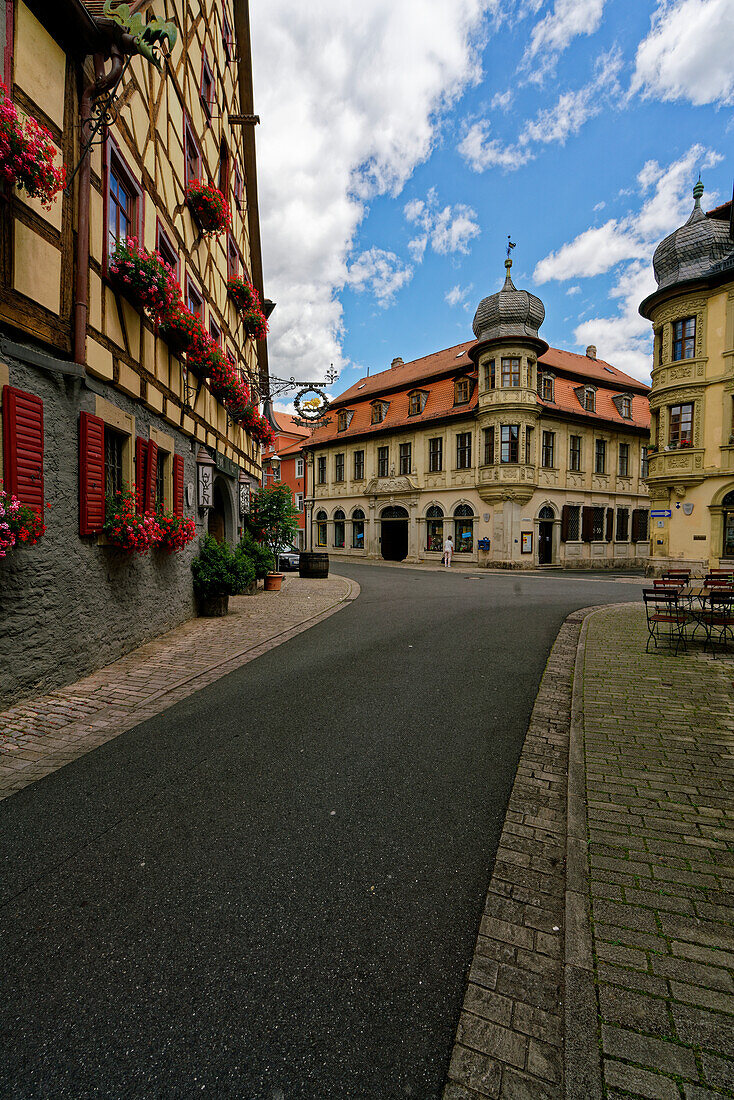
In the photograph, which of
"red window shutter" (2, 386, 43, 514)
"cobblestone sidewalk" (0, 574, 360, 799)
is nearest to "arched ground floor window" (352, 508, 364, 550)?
"cobblestone sidewalk" (0, 574, 360, 799)

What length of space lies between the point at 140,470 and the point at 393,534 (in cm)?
2742

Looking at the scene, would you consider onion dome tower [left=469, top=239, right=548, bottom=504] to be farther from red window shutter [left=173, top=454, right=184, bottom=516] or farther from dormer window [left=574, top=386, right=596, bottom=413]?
red window shutter [left=173, top=454, right=184, bottom=516]

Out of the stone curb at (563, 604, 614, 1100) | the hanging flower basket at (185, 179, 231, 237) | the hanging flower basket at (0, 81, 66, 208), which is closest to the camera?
the stone curb at (563, 604, 614, 1100)

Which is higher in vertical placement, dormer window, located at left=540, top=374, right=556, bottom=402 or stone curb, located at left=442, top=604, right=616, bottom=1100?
dormer window, located at left=540, top=374, right=556, bottom=402

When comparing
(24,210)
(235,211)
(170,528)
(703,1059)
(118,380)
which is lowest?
(703,1059)

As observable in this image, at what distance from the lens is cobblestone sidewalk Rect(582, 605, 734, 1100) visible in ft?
5.82

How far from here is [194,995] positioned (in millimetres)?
1988

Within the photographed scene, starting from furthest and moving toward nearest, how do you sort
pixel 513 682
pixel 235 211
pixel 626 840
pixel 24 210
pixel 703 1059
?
A: 1. pixel 235 211
2. pixel 513 682
3. pixel 24 210
4. pixel 626 840
5. pixel 703 1059

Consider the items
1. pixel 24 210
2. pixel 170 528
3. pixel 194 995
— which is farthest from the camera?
pixel 170 528

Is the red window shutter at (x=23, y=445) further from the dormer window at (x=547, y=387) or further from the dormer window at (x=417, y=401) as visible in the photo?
the dormer window at (x=417, y=401)

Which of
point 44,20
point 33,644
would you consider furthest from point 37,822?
point 44,20

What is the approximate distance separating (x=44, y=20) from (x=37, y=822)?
7449mm

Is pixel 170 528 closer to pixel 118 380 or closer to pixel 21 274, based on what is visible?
pixel 118 380

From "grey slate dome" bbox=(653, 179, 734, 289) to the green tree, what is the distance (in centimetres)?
1858
